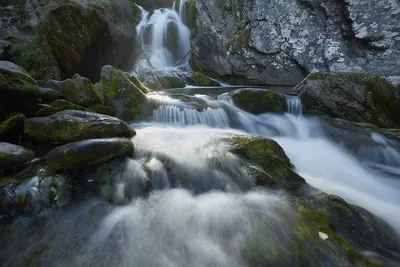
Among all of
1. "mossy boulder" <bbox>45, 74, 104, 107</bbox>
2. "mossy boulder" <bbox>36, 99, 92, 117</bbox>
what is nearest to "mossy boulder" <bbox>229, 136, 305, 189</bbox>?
"mossy boulder" <bbox>36, 99, 92, 117</bbox>

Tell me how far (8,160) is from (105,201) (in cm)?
169

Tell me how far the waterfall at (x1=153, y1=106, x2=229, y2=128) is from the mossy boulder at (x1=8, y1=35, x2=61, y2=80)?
5267 mm

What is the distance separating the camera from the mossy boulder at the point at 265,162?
11.5 feet

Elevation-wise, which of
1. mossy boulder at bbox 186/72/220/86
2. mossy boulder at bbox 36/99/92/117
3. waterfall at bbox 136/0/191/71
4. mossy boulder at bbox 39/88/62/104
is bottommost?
mossy boulder at bbox 36/99/92/117

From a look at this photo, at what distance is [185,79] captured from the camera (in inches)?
563

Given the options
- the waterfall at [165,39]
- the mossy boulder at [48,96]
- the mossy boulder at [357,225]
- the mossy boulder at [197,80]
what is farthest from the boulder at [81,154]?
the waterfall at [165,39]

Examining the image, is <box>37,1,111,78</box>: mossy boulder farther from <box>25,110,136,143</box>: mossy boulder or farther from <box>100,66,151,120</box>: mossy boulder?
<box>25,110,136,143</box>: mossy boulder

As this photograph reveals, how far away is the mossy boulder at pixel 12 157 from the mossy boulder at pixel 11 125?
1.90 ft

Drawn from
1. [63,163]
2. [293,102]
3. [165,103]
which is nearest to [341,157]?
[293,102]

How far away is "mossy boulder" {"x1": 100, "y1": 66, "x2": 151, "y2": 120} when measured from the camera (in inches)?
254

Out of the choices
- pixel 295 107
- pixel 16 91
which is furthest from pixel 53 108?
pixel 295 107

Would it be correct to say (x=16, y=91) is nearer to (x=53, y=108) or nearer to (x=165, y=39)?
(x=53, y=108)

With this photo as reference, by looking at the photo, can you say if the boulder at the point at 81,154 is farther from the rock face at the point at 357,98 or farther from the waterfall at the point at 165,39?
the waterfall at the point at 165,39

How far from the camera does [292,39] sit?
537 inches
